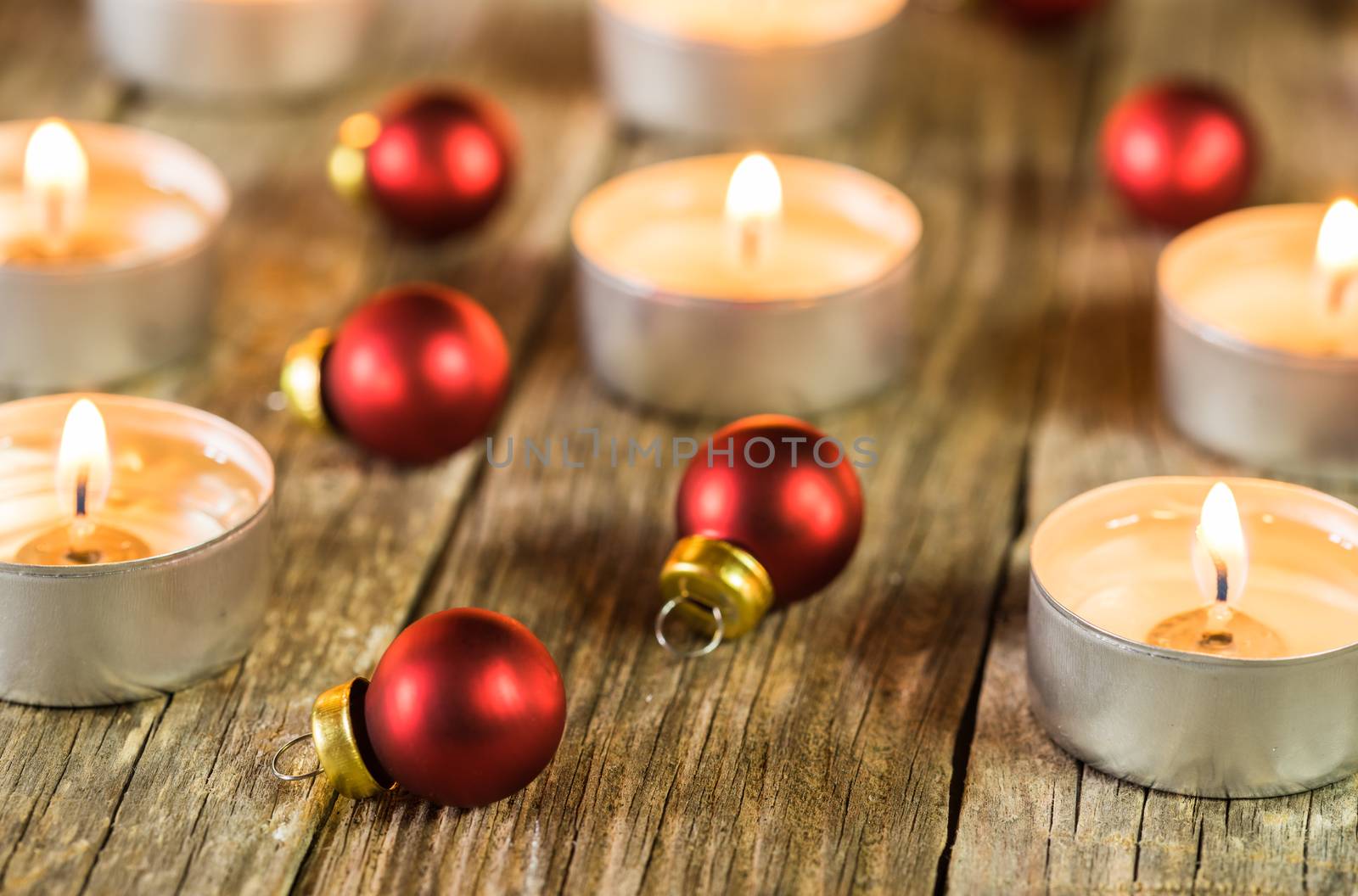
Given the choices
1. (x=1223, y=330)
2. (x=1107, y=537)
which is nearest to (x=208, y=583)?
(x=1107, y=537)

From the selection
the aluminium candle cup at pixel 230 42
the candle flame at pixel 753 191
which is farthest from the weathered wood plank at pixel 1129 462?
the aluminium candle cup at pixel 230 42

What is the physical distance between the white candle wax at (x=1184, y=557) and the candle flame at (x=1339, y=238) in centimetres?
25

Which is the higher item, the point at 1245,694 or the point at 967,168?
the point at 1245,694

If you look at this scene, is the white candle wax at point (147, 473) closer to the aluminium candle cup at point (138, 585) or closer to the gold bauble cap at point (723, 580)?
the aluminium candle cup at point (138, 585)

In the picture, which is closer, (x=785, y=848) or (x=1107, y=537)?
(x=785, y=848)

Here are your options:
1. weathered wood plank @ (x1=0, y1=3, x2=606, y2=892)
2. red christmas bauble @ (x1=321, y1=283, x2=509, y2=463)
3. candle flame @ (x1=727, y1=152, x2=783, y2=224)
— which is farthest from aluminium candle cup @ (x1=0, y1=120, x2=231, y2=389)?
candle flame @ (x1=727, y1=152, x2=783, y2=224)

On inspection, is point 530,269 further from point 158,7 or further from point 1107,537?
point 1107,537

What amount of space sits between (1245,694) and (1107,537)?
155 mm

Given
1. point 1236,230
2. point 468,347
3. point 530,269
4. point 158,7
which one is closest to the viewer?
point 468,347

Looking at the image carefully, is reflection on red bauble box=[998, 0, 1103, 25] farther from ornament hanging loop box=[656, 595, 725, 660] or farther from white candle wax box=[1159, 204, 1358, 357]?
ornament hanging loop box=[656, 595, 725, 660]

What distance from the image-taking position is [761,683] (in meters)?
0.84

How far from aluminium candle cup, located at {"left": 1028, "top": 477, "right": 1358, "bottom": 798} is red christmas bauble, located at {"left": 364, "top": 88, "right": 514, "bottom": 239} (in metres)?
0.52

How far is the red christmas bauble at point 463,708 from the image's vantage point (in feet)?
2.32

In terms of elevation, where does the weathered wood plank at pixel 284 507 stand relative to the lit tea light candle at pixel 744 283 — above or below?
below
